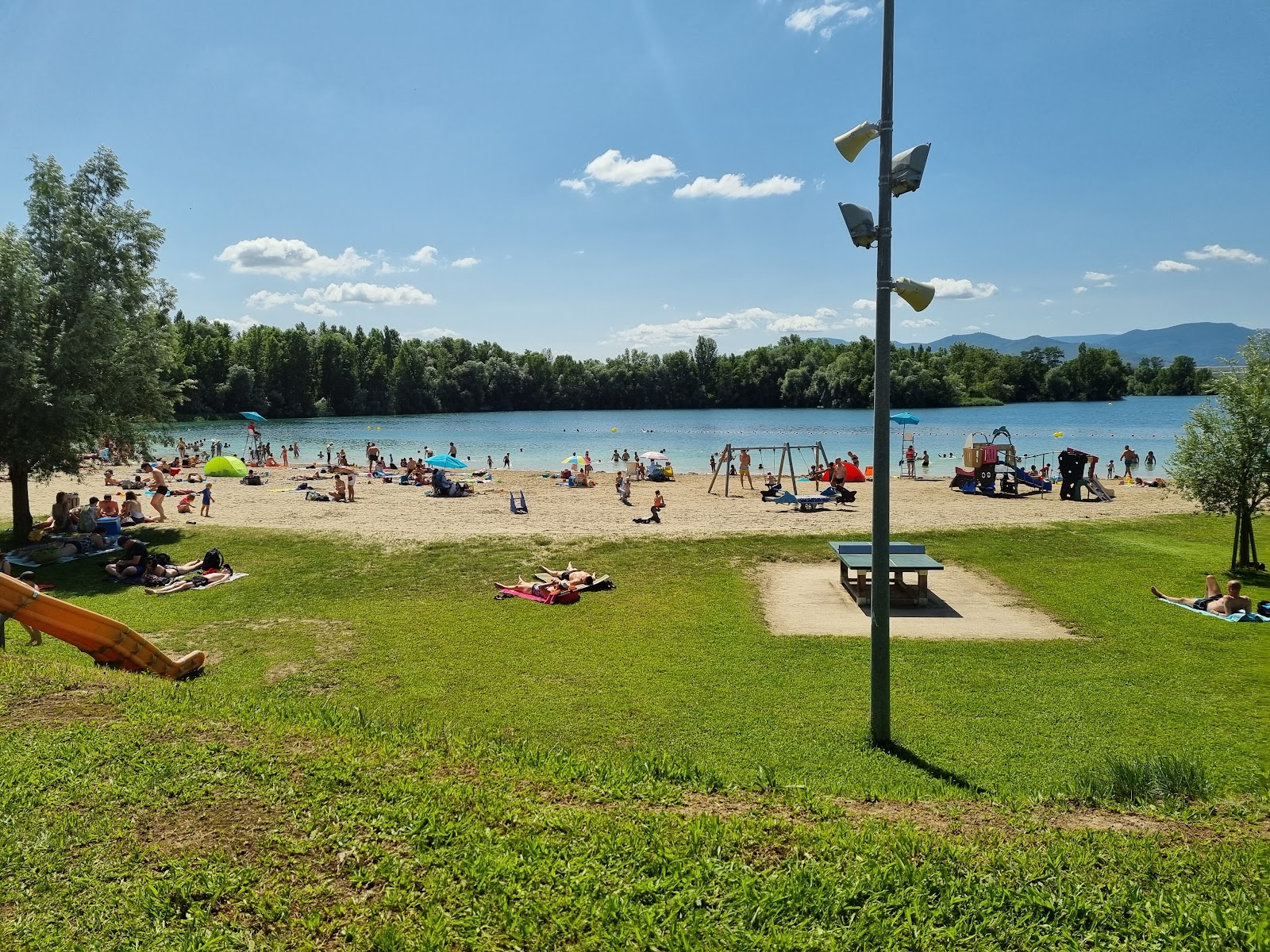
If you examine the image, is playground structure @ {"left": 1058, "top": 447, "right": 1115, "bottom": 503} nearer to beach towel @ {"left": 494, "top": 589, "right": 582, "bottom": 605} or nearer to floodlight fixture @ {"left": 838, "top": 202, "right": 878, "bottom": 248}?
beach towel @ {"left": 494, "top": 589, "right": 582, "bottom": 605}

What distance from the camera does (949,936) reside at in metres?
3.75

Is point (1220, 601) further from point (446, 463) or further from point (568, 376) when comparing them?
point (568, 376)

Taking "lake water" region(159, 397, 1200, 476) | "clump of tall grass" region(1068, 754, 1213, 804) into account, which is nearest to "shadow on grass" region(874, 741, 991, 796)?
"clump of tall grass" region(1068, 754, 1213, 804)

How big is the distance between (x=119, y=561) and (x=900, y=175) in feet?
53.6

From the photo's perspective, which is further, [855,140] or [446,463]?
[446,463]

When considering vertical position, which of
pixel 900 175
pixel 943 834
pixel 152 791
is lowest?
pixel 943 834

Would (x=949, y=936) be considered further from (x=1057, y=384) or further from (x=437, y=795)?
(x=1057, y=384)

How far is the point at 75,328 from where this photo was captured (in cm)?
1678

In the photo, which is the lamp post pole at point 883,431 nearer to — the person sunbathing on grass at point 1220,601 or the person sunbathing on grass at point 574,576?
the person sunbathing on grass at point 574,576

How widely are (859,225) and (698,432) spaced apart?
267ft

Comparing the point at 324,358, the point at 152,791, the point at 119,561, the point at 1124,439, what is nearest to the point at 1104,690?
the point at 152,791

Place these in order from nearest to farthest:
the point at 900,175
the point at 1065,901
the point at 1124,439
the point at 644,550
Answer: the point at 1065,901 < the point at 900,175 < the point at 644,550 < the point at 1124,439

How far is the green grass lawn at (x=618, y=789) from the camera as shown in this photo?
3.84m

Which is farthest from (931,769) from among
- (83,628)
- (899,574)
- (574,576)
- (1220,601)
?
(83,628)
